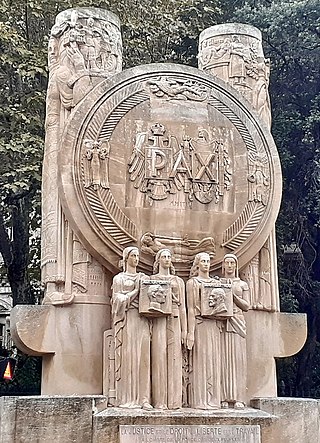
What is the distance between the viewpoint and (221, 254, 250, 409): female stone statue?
28.2 feet

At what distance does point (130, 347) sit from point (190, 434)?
1.15 metres

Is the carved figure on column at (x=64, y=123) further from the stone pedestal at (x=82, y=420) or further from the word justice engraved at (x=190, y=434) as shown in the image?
the word justice engraved at (x=190, y=434)

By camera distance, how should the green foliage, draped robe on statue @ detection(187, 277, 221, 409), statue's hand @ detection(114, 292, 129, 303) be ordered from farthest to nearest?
1. the green foliage
2. draped robe on statue @ detection(187, 277, 221, 409)
3. statue's hand @ detection(114, 292, 129, 303)

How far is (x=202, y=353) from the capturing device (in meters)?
8.56

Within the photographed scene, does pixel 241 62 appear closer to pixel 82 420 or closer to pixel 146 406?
pixel 146 406

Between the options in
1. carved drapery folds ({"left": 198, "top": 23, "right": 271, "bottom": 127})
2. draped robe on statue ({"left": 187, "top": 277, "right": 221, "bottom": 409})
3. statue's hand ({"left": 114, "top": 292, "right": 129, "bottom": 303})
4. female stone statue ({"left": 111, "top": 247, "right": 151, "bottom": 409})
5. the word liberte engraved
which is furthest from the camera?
carved drapery folds ({"left": 198, "top": 23, "right": 271, "bottom": 127})

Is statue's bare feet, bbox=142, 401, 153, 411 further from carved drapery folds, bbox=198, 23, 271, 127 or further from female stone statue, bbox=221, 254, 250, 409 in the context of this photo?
carved drapery folds, bbox=198, 23, 271, 127

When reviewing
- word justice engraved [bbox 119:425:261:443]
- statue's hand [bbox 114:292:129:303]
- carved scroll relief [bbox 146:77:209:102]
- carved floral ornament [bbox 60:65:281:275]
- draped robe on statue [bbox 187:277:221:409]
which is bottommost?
word justice engraved [bbox 119:425:261:443]

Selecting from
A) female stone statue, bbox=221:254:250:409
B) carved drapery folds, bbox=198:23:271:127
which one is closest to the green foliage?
carved drapery folds, bbox=198:23:271:127

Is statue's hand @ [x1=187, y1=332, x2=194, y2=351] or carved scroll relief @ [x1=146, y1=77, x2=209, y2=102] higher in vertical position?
carved scroll relief @ [x1=146, y1=77, x2=209, y2=102]

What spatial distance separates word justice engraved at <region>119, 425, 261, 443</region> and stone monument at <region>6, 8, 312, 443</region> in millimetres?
22

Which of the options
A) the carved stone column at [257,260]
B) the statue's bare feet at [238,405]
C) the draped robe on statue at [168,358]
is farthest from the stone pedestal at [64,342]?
the carved stone column at [257,260]

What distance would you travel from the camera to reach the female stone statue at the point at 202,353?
333 inches

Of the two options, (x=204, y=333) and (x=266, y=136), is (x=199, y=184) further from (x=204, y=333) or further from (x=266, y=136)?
(x=204, y=333)
